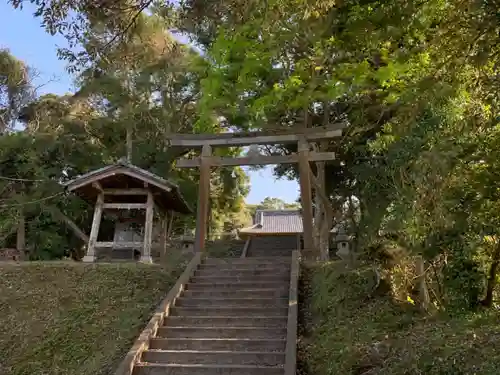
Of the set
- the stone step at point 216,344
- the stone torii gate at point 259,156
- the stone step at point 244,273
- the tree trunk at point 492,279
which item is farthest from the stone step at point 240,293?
the tree trunk at point 492,279

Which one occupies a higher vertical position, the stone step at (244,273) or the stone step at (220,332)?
the stone step at (244,273)

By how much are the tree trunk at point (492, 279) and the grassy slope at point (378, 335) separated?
0.89 ft

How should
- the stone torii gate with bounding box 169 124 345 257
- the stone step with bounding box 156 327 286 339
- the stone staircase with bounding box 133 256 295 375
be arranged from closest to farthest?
1. the stone staircase with bounding box 133 256 295 375
2. the stone step with bounding box 156 327 286 339
3. the stone torii gate with bounding box 169 124 345 257

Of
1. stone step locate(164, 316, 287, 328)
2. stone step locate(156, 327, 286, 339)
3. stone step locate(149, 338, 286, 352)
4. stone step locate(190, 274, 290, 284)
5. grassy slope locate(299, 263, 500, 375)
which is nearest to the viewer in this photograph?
grassy slope locate(299, 263, 500, 375)

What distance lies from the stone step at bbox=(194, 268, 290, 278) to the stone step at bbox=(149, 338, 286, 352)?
235 cm

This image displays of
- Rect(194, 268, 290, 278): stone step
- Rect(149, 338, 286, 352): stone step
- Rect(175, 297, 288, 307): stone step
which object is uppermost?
Rect(194, 268, 290, 278): stone step

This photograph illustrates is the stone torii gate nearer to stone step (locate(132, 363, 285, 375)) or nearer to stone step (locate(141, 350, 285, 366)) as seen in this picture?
stone step (locate(141, 350, 285, 366))

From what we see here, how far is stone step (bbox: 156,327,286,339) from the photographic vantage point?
7.32m

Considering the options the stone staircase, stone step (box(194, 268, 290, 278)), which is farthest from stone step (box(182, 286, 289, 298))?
stone step (box(194, 268, 290, 278))

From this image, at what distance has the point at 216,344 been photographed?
713 centimetres

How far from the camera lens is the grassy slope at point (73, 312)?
753 centimetres

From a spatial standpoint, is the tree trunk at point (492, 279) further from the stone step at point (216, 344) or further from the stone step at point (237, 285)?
the stone step at point (237, 285)

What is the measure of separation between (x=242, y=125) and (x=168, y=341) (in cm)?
773

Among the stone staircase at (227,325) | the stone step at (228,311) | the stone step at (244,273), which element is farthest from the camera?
the stone step at (244,273)
